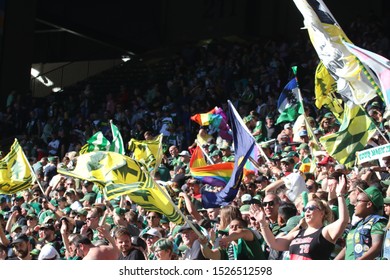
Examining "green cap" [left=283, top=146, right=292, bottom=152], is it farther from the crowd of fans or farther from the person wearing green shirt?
the person wearing green shirt

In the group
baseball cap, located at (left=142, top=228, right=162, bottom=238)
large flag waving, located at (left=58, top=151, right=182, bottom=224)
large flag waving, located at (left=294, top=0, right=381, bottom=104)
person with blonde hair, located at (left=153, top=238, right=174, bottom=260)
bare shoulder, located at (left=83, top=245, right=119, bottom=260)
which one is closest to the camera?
person with blonde hair, located at (left=153, top=238, right=174, bottom=260)

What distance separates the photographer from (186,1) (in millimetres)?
30984

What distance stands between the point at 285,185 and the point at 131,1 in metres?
21.9

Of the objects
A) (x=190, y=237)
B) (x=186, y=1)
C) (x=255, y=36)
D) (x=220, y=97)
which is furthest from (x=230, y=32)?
(x=190, y=237)

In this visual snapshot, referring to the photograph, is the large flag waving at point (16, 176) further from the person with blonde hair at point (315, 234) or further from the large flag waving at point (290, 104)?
the person with blonde hair at point (315, 234)

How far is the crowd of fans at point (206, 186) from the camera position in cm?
821

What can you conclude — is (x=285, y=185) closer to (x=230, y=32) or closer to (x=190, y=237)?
(x=190, y=237)

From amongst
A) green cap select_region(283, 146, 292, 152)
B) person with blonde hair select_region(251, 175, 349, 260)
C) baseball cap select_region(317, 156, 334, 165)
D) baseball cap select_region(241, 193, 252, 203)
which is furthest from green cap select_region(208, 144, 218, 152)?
person with blonde hair select_region(251, 175, 349, 260)

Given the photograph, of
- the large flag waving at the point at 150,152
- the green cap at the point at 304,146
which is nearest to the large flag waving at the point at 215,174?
the green cap at the point at 304,146

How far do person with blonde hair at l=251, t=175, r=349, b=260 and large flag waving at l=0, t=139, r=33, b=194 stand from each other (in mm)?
5921

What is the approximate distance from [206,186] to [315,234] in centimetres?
496

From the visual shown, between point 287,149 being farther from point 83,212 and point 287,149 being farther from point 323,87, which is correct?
point 83,212

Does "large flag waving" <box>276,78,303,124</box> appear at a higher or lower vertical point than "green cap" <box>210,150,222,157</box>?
higher

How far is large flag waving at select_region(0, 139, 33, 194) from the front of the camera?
13.5 m
